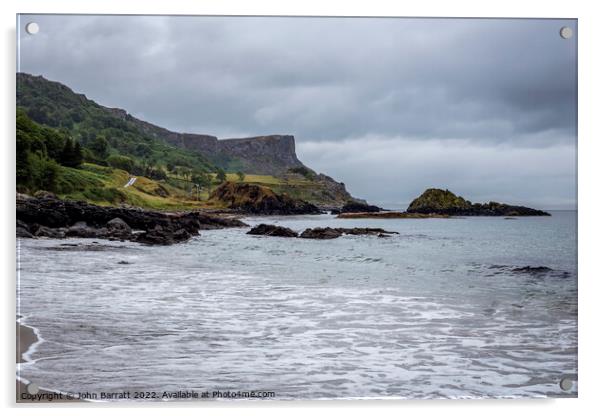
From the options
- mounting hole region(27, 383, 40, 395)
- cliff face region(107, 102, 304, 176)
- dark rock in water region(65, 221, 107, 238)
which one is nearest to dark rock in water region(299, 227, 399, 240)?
cliff face region(107, 102, 304, 176)

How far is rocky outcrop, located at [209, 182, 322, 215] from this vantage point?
15.9 feet

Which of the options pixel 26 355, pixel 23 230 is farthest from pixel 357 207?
pixel 26 355

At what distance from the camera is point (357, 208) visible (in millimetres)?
4895

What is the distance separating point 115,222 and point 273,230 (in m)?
1.33

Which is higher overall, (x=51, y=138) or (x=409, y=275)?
(x=51, y=138)

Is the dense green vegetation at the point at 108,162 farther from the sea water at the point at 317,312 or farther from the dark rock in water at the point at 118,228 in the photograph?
the sea water at the point at 317,312

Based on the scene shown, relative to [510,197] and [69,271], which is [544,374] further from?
[69,271]

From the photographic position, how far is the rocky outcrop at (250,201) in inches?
191

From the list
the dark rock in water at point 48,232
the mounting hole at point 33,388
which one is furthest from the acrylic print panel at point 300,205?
the mounting hole at point 33,388

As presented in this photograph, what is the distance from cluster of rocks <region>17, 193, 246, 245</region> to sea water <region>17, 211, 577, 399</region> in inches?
3.5

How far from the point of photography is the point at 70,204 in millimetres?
4629

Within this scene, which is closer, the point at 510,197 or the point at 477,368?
the point at 477,368
